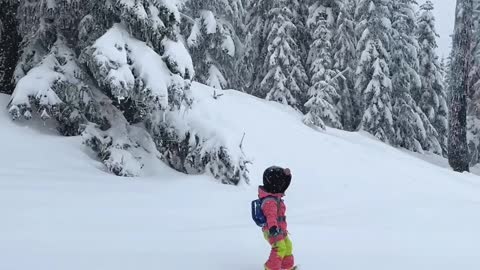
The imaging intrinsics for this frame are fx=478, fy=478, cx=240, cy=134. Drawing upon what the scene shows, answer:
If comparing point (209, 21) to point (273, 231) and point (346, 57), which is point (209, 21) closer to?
point (346, 57)

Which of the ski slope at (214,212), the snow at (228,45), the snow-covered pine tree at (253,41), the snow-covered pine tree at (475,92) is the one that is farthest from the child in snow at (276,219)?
the snow-covered pine tree at (475,92)

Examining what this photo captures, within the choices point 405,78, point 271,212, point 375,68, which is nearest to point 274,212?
point 271,212

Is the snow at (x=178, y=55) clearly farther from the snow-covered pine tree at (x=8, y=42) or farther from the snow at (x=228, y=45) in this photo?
the snow at (x=228, y=45)

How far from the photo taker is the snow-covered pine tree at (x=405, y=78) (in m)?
27.2

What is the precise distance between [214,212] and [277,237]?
7.56 ft

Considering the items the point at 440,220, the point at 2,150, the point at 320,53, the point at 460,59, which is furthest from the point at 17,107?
the point at 320,53

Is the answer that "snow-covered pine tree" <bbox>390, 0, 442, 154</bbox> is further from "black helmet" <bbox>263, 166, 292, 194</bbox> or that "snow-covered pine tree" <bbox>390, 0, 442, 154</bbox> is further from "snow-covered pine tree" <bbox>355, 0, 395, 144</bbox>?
"black helmet" <bbox>263, 166, 292, 194</bbox>

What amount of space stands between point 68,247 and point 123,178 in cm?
304

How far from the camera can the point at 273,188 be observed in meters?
4.52

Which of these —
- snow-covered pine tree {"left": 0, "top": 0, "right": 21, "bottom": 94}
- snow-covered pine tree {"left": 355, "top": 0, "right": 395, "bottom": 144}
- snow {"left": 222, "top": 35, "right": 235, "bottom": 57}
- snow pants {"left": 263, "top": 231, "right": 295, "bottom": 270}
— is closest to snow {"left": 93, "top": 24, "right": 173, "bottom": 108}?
snow-covered pine tree {"left": 0, "top": 0, "right": 21, "bottom": 94}

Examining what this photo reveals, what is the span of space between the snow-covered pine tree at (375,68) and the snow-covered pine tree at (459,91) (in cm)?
1209

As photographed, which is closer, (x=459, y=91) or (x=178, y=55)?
(x=178, y=55)

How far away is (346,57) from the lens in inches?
1060

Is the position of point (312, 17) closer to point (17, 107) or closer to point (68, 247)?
point (17, 107)
